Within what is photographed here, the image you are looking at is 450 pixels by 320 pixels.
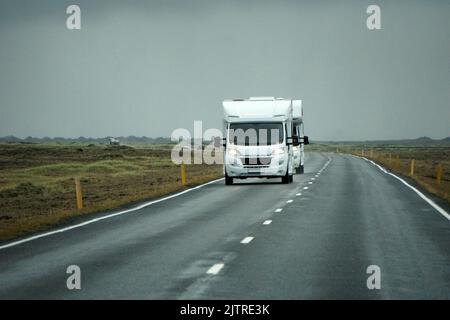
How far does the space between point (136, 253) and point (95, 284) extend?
322 cm

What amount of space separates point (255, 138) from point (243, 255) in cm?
2124

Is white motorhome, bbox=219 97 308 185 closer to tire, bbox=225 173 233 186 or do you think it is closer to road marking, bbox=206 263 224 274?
tire, bbox=225 173 233 186

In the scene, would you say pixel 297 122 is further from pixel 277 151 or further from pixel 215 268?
pixel 215 268

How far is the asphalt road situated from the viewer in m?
10.0

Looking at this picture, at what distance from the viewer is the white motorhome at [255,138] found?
34.1m

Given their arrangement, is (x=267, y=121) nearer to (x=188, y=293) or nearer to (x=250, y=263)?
(x=250, y=263)

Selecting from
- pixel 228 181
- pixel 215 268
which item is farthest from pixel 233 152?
pixel 215 268

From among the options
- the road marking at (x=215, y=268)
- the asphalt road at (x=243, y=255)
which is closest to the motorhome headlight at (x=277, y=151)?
the asphalt road at (x=243, y=255)

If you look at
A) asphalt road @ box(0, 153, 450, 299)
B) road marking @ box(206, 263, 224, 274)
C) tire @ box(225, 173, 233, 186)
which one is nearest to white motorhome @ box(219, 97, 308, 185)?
tire @ box(225, 173, 233, 186)

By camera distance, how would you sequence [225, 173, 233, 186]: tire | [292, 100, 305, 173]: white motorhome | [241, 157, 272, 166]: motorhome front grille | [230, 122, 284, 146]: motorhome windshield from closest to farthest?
[241, 157, 272, 166]: motorhome front grille
[230, 122, 284, 146]: motorhome windshield
[225, 173, 233, 186]: tire
[292, 100, 305, 173]: white motorhome

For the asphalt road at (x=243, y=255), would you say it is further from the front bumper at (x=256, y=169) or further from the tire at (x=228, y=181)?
the tire at (x=228, y=181)

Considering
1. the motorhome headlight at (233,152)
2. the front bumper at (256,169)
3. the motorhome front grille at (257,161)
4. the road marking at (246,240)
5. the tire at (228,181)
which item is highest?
the motorhome headlight at (233,152)

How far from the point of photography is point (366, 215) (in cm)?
2089
